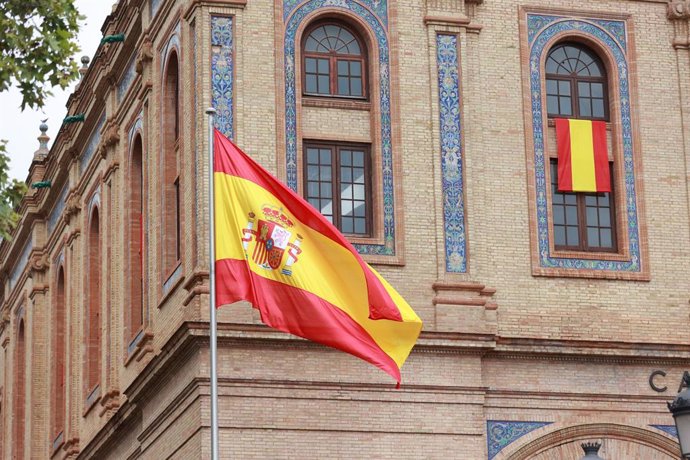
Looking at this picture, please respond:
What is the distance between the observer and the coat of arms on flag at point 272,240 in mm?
32375

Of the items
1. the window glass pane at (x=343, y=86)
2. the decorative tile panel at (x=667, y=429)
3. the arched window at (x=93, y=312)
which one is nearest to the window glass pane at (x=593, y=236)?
the decorative tile panel at (x=667, y=429)

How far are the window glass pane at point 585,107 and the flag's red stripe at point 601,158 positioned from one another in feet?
1.22

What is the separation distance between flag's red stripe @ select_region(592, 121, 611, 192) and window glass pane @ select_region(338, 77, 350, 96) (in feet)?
16.1

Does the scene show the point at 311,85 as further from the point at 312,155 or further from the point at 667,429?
the point at 667,429

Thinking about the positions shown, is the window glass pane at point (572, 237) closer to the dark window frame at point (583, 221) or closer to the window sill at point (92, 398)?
the dark window frame at point (583, 221)

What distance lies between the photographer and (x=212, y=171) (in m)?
31.8

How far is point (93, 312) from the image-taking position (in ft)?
162

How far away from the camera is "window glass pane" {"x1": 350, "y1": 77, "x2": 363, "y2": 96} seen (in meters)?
39.2

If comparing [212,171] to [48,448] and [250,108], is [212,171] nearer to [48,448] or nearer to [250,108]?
[250,108]

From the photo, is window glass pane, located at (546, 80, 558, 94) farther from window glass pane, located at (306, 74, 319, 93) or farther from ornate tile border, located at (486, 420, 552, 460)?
ornate tile border, located at (486, 420, 552, 460)

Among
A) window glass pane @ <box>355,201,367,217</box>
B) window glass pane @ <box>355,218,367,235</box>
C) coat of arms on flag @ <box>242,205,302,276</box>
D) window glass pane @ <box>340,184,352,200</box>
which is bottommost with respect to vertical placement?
coat of arms on flag @ <box>242,205,302,276</box>

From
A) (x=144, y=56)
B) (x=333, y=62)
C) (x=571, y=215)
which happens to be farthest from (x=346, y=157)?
(x=144, y=56)

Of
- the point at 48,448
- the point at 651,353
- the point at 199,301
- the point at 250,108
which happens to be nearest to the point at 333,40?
the point at 250,108

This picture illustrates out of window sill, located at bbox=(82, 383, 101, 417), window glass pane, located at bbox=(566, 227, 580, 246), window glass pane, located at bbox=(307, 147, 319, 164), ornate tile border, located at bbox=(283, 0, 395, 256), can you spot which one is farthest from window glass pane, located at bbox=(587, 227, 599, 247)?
window sill, located at bbox=(82, 383, 101, 417)
